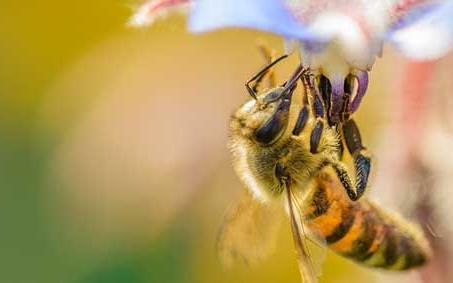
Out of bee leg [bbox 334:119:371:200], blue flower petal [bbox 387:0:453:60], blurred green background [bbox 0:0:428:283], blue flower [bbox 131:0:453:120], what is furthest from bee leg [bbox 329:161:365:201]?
blurred green background [bbox 0:0:428:283]

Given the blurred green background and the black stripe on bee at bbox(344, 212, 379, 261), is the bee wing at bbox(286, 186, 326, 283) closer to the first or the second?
the black stripe on bee at bbox(344, 212, 379, 261)

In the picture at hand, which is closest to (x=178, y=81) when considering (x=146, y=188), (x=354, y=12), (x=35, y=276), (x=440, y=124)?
(x=146, y=188)

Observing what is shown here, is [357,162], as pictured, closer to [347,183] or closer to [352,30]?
[347,183]

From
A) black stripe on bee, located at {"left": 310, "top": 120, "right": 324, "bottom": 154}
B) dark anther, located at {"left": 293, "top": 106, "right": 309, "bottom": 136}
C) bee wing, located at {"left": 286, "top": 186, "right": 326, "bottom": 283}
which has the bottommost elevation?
bee wing, located at {"left": 286, "top": 186, "right": 326, "bottom": 283}

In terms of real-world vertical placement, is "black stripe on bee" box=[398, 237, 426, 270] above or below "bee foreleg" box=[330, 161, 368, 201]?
below

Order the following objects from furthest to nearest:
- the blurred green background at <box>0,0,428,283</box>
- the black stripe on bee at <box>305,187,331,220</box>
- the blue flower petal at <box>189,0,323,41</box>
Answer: the blurred green background at <box>0,0,428,283</box>, the black stripe on bee at <box>305,187,331,220</box>, the blue flower petal at <box>189,0,323,41</box>

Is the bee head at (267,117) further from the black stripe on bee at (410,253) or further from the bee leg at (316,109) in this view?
the black stripe on bee at (410,253)
